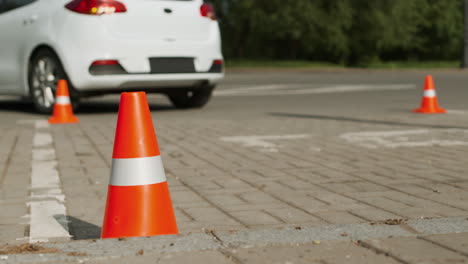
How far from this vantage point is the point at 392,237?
351 cm

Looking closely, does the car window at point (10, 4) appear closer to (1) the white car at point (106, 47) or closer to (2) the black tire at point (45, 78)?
(1) the white car at point (106, 47)

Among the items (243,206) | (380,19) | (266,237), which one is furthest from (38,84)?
(380,19)

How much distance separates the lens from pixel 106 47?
979 cm

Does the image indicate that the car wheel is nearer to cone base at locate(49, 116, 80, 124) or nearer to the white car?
the white car

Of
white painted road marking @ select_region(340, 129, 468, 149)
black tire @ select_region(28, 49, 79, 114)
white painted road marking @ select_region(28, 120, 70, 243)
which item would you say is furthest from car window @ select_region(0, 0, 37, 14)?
white painted road marking @ select_region(340, 129, 468, 149)

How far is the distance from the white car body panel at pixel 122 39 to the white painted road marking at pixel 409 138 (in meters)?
3.14

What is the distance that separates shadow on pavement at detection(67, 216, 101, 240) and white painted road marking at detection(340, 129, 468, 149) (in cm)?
345

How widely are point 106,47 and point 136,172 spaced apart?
6322mm

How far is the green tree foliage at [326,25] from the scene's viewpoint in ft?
119

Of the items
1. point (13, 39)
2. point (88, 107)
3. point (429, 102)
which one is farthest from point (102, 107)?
point (429, 102)

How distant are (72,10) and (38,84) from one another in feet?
4.35

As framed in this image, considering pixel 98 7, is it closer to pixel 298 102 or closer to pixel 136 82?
pixel 136 82

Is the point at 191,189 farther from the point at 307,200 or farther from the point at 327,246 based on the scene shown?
the point at 327,246

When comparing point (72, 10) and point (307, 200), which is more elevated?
point (72, 10)
